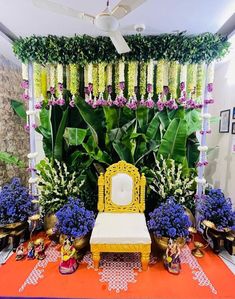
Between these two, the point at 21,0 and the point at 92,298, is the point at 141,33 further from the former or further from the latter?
the point at 92,298

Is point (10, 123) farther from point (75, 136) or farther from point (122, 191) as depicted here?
A: point (122, 191)

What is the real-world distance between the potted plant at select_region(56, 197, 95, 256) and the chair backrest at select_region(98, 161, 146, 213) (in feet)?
1.05

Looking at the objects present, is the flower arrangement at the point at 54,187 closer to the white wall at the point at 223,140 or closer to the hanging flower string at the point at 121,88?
the hanging flower string at the point at 121,88

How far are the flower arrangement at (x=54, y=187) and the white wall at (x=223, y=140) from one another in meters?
2.01

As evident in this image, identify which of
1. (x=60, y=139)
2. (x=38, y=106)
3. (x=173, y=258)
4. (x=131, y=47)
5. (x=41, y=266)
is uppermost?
(x=131, y=47)

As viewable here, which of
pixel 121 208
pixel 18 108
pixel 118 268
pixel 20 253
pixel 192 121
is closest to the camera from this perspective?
pixel 118 268

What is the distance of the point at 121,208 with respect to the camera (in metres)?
2.11

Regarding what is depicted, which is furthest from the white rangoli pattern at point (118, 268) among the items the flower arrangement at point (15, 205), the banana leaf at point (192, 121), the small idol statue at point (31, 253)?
the banana leaf at point (192, 121)

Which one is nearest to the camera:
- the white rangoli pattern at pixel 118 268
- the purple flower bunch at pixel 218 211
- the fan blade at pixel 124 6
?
the fan blade at pixel 124 6

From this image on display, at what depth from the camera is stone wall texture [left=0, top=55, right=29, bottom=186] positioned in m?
2.81

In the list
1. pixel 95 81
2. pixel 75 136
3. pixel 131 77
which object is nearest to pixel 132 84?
pixel 131 77

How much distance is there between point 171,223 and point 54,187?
1281 mm

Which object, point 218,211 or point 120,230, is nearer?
point 120,230

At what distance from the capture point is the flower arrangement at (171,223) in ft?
5.70
